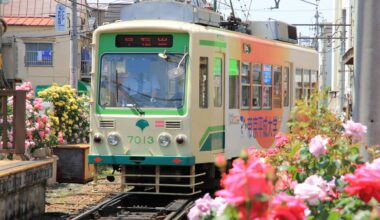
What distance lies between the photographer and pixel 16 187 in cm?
963

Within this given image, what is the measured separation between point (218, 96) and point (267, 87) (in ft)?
7.56

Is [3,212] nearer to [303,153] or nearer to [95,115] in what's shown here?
[95,115]

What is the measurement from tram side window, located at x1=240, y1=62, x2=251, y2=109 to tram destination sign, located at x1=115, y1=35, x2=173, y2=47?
2.05 metres

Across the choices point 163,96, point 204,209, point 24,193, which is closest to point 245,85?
point 163,96

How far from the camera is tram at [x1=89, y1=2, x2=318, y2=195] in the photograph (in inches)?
455

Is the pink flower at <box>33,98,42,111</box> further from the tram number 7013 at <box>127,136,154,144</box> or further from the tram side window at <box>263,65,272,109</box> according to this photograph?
the tram side window at <box>263,65,272,109</box>

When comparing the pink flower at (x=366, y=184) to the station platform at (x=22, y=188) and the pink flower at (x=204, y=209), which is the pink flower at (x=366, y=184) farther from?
the station platform at (x=22, y=188)

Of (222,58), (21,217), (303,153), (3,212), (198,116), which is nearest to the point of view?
(303,153)

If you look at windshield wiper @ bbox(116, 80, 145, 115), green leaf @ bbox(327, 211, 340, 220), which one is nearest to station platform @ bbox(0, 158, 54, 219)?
windshield wiper @ bbox(116, 80, 145, 115)

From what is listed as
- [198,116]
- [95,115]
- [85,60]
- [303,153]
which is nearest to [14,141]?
[95,115]

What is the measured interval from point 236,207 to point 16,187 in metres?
7.15

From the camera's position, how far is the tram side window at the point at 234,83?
41.9 ft

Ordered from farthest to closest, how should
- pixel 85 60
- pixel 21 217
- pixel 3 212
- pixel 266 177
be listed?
pixel 85 60
pixel 21 217
pixel 3 212
pixel 266 177

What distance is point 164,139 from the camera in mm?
11570
